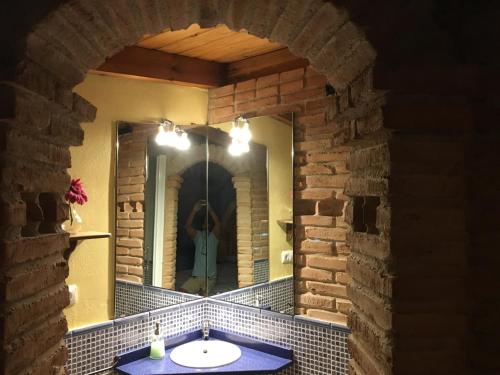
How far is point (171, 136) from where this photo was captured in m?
3.00

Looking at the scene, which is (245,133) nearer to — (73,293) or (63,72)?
(73,293)

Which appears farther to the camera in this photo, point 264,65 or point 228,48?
point 264,65

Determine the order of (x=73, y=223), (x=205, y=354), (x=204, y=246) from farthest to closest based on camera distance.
A: (x=204, y=246) < (x=205, y=354) < (x=73, y=223)

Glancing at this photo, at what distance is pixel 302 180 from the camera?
8.68 ft

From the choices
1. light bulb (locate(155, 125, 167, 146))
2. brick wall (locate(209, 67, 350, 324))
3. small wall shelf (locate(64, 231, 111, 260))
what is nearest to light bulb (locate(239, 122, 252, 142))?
brick wall (locate(209, 67, 350, 324))

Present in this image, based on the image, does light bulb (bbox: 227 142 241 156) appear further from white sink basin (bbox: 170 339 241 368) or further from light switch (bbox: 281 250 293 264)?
white sink basin (bbox: 170 339 241 368)

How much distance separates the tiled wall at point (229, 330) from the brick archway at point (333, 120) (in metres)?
1.11

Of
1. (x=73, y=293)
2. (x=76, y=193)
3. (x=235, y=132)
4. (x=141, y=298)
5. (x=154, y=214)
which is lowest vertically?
(x=141, y=298)

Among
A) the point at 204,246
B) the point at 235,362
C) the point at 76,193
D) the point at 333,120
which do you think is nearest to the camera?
the point at 333,120

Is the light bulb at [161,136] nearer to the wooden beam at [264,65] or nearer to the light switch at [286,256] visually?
the wooden beam at [264,65]

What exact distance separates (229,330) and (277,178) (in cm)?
107

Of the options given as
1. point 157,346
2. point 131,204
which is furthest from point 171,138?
point 157,346

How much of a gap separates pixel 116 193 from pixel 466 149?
2.04m

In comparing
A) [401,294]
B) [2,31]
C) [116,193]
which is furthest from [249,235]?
[2,31]
